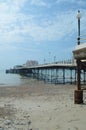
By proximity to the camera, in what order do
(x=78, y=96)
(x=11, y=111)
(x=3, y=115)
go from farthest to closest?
(x=78, y=96), (x=11, y=111), (x=3, y=115)

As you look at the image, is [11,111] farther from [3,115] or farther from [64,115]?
[64,115]

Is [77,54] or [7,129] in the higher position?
[77,54]

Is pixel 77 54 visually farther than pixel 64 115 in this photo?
Yes

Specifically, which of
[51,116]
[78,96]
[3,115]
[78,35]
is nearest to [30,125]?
[51,116]

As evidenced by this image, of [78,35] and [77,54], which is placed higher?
[78,35]

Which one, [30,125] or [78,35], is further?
[78,35]

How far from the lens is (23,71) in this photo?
106 meters

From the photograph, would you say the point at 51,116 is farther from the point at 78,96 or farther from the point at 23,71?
the point at 23,71

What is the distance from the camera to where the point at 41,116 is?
1280 centimetres

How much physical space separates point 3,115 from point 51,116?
229 centimetres

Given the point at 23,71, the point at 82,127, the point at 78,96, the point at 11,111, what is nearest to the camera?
the point at 82,127

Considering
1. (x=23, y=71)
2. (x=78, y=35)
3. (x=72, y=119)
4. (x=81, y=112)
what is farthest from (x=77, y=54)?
(x=23, y=71)

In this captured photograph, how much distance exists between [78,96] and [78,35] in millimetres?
3305

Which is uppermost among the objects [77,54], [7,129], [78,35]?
[78,35]
